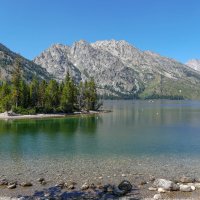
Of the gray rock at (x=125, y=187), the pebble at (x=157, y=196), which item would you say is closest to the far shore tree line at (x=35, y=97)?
the gray rock at (x=125, y=187)

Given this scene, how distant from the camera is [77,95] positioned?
186625 millimetres

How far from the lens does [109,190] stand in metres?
31.5

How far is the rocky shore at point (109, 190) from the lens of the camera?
29.4 m

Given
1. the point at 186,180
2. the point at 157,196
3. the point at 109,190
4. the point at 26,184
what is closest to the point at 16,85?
the point at 26,184

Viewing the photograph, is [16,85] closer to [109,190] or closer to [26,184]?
[26,184]

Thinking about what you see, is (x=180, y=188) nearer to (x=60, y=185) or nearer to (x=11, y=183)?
(x=60, y=185)

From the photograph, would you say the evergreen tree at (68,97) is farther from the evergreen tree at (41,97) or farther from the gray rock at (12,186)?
the gray rock at (12,186)

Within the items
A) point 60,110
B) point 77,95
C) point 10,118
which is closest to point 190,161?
point 10,118

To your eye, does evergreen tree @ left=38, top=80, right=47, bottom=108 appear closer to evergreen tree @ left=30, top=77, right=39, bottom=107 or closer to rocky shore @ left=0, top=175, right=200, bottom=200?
evergreen tree @ left=30, top=77, right=39, bottom=107

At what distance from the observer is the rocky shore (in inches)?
1157

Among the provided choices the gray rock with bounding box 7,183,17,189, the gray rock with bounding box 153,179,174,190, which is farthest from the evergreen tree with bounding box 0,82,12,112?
the gray rock with bounding box 153,179,174,190

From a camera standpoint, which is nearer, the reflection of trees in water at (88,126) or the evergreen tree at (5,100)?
the reflection of trees in water at (88,126)

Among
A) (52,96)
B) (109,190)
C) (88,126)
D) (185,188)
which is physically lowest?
(109,190)

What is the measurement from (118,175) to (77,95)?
490 feet
